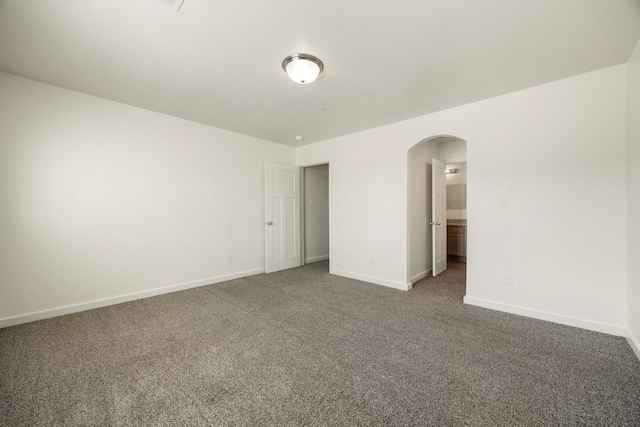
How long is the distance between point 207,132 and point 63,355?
309 centimetres

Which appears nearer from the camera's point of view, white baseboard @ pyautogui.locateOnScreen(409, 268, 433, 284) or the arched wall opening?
the arched wall opening

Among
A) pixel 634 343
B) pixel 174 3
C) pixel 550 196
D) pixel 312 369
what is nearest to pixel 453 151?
pixel 550 196

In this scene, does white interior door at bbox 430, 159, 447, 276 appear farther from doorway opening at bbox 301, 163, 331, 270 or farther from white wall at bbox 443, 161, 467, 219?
doorway opening at bbox 301, 163, 331, 270

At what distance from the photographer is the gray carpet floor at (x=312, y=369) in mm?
1411

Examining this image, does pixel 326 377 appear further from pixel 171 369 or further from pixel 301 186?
pixel 301 186

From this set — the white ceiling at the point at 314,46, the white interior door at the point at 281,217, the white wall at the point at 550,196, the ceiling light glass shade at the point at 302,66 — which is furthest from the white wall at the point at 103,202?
the white wall at the point at 550,196

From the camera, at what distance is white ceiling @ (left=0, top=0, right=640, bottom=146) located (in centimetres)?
165

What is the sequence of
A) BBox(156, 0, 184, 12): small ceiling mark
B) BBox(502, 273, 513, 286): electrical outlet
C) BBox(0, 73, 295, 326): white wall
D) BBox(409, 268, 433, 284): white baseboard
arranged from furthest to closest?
BBox(409, 268, 433, 284): white baseboard
BBox(502, 273, 513, 286): electrical outlet
BBox(0, 73, 295, 326): white wall
BBox(156, 0, 184, 12): small ceiling mark

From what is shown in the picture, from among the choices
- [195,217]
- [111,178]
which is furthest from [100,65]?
[195,217]

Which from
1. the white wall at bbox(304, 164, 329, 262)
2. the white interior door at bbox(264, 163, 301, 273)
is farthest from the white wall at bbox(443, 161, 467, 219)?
the white interior door at bbox(264, 163, 301, 273)

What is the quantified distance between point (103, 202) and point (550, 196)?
500 cm

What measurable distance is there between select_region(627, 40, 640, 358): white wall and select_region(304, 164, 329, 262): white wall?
176 inches

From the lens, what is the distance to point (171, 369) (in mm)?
1822

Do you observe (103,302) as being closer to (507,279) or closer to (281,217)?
(281,217)
